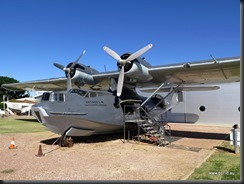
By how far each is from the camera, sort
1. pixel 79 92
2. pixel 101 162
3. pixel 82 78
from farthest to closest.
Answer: pixel 82 78
pixel 79 92
pixel 101 162

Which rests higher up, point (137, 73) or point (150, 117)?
point (137, 73)

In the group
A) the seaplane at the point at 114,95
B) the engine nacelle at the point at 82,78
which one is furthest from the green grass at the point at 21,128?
the seaplane at the point at 114,95

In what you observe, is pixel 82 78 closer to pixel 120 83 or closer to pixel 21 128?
pixel 120 83

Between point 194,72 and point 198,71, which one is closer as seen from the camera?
point 198,71

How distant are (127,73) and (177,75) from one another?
11.7 feet

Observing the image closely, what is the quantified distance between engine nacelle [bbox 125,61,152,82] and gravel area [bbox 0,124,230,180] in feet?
13.1

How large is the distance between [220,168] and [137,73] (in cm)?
744

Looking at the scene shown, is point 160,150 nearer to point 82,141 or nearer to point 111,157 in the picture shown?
point 111,157

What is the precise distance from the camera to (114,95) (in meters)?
14.6

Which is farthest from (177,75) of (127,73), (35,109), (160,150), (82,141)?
(35,109)

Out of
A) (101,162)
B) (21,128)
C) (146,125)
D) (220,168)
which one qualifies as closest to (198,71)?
(146,125)

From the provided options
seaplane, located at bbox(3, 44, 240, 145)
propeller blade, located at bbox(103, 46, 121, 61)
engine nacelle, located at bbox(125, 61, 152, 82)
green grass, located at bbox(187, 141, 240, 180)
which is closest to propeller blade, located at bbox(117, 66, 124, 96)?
seaplane, located at bbox(3, 44, 240, 145)

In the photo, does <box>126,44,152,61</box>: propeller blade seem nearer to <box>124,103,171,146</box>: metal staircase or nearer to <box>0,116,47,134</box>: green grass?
<box>124,103,171,146</box>: metal staircase

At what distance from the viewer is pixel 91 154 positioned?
10281 mm
